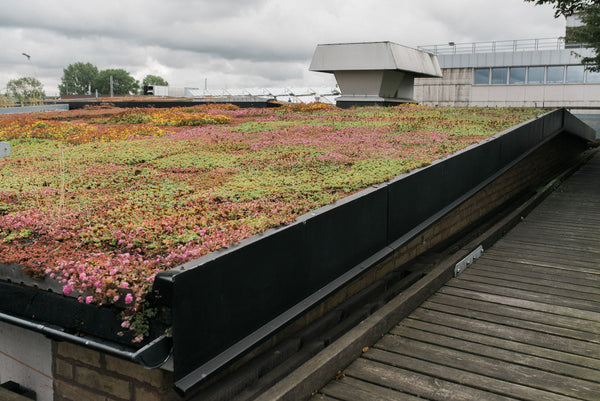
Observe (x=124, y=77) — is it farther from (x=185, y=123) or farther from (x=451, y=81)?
(x=185, y=123)

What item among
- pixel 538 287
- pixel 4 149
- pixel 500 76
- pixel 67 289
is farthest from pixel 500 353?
pixel 500 76

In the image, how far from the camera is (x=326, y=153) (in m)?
7.89

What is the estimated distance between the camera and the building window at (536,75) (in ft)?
112

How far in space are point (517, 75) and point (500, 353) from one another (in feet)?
115

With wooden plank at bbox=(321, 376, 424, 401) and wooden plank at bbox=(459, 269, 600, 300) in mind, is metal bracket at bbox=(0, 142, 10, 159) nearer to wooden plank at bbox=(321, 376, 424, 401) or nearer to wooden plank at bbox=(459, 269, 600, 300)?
wooden plank at bbox=(321, 376, 424, 401)

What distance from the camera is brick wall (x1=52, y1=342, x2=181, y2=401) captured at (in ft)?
10.4

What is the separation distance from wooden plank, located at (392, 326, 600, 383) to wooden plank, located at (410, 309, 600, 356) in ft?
0.80

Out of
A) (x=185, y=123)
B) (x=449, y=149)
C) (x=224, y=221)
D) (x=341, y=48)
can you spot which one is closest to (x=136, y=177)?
(x=224, y=221)

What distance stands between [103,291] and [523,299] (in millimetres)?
4261

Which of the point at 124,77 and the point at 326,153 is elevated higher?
Answer: the point at 124,77

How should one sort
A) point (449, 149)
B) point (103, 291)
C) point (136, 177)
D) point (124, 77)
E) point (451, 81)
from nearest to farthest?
point (103, 291), point (136, 177), point (449, 149), point (451, 81), point (124, 77)

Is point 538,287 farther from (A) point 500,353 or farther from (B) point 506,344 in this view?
(A) point 500,353

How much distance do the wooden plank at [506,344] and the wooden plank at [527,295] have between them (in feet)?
3.80

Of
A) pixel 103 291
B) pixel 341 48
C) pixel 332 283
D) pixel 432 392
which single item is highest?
pixel 341 48
